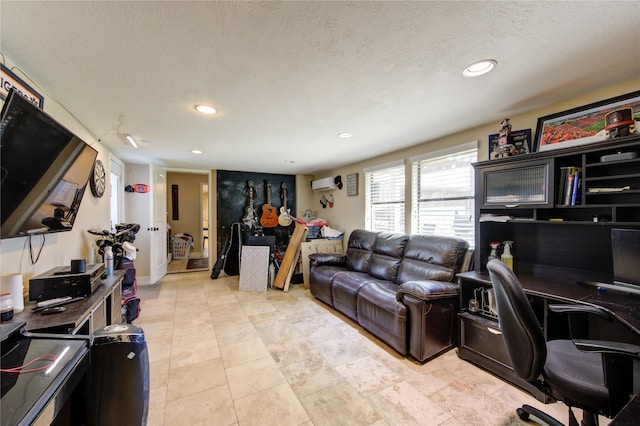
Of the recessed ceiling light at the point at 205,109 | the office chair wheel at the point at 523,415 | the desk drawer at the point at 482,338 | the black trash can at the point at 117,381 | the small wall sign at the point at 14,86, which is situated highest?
the recessed ceiling light at the point at 205,109

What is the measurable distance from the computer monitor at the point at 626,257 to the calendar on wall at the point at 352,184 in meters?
3.19

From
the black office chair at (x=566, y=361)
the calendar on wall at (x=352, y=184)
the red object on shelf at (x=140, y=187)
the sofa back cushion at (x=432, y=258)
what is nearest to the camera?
the black office chair at (x=566, y=361)

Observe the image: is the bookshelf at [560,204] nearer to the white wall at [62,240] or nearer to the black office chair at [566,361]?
the black office chair at [566,361]

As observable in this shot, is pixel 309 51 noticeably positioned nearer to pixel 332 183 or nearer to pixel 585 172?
pixel 585 172

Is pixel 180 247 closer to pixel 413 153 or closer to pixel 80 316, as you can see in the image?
pixel 80 316

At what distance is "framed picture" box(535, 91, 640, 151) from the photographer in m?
1.59

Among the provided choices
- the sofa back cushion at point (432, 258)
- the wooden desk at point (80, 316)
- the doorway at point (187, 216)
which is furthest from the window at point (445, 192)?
the doorway at point (187, 216)

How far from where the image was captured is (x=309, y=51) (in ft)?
4.48

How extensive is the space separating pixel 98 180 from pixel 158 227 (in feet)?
6.42

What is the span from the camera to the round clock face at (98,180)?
2725 mm

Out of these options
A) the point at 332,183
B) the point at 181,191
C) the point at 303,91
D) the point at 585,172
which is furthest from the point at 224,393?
the point at 181,191

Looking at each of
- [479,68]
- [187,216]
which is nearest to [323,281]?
[479,68]

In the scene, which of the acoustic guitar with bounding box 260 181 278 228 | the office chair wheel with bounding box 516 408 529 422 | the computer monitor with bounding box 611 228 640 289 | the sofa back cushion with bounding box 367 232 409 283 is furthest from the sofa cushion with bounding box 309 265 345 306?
the computer monitor with bounding box 611 228 640 289

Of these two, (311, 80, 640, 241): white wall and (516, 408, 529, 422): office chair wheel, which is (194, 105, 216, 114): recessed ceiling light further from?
(516, 408, 529, 422): office chair wheel
